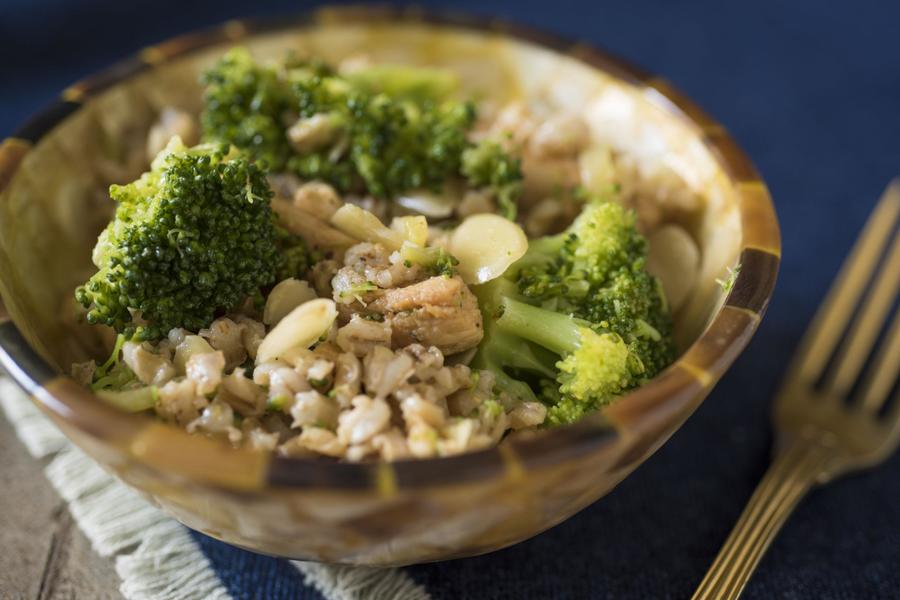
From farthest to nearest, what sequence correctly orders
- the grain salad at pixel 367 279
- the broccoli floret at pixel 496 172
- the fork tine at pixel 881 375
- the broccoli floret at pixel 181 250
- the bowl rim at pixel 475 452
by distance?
the fork tine at pixel 881 375, the broccoli floret at pixel 496 172, the broccoli floret at pixel 181 250, the grain salad at pixel 367 279, the bowl rim at pixel 475 452

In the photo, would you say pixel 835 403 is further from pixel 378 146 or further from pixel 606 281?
pixel 378 146

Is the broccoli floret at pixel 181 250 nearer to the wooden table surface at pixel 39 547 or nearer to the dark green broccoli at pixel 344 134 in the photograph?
the dark green broccoli at pixel 344 134

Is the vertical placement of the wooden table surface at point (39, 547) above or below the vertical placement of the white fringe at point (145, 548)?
below

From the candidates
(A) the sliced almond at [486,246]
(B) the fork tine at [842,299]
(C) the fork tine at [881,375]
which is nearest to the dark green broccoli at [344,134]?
(A) the sliced almond at [486,246]

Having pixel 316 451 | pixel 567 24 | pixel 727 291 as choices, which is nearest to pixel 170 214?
pixel 316 451

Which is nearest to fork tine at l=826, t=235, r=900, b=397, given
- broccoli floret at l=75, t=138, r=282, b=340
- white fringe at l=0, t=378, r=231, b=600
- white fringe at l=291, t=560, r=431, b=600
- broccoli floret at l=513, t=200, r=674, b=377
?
broccoli floret at l=513, t=200, r=674, b=377

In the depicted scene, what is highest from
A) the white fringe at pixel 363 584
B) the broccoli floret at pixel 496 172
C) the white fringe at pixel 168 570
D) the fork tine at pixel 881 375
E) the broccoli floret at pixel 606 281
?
the broccoli floret at pixel 496 172

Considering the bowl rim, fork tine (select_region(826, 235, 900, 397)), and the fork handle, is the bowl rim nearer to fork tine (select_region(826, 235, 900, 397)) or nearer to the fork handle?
the fork handle

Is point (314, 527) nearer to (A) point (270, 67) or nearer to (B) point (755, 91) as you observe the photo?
(A) point (270, 67)
